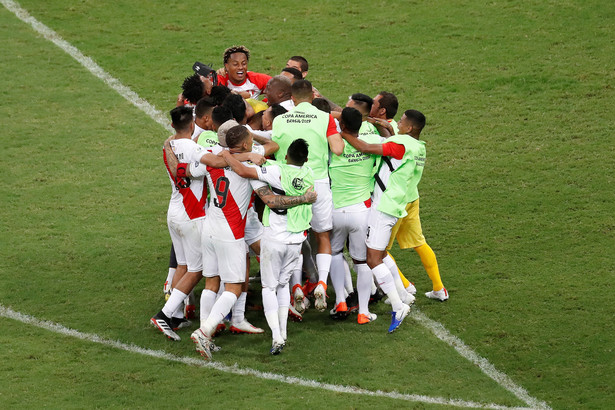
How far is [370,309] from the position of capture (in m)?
9.41

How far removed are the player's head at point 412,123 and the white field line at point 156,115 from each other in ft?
6.31

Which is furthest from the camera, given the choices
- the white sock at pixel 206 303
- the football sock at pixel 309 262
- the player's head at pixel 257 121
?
the football sock at pixel 309 262

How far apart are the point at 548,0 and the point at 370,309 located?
10243 millimetres

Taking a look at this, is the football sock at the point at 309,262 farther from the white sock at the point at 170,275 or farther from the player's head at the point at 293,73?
the player's head at the point at 293,73

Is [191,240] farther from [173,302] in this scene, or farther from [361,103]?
[361,103]

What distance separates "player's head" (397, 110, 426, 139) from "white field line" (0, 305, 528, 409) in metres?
2.72

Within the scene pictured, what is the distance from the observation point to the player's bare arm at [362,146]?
870 centimetres

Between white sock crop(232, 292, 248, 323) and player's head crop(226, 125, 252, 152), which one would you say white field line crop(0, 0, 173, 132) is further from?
player's head crop(226, 125, 252, 152)

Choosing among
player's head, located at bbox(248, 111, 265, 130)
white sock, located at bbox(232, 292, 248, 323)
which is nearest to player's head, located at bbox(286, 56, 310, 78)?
player's head, located at bbox(248, 111, 265, 130)

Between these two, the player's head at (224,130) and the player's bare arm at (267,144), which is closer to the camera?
the player's head at (224,130)

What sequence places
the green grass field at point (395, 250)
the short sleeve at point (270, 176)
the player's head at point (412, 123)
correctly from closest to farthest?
the green grass field at point (395, 250) → the short sleeve at point (270, 176) → the player's head at point (412, 123)

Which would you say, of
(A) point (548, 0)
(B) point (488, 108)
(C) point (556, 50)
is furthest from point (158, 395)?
(A) point (548, 0)

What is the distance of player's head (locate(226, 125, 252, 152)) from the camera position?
812 cm

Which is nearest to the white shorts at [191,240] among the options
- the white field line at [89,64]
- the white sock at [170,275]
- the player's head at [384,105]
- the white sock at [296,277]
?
the white sock at [170,275]
